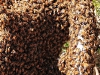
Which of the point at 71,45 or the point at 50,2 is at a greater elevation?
the point at 50,2

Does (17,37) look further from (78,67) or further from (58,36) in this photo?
(78,67)

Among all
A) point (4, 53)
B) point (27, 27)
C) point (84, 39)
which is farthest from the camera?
point (84, 39)

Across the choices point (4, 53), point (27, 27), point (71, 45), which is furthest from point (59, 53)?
point (4, 53)

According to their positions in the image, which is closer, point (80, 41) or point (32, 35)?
point (32, 35)

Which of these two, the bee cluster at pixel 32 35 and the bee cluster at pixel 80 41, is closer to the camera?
the bee cluster at pixel 32 35

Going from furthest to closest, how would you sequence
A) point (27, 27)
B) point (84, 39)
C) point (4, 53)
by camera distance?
point (84, 39), point (27, 27), point (4, 53)
